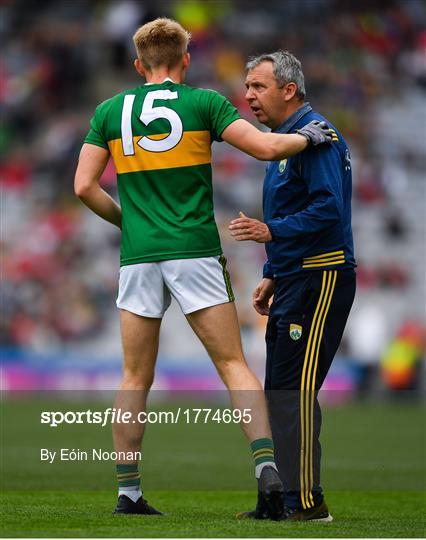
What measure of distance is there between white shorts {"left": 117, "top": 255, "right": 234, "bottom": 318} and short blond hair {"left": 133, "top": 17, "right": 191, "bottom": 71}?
93 centimetres

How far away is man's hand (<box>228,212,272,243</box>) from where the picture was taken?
5582 mm

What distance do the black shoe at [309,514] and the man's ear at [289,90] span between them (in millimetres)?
1924

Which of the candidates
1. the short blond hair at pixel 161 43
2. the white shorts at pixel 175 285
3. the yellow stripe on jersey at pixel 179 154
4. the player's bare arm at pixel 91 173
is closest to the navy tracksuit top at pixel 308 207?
the white shorts at pixel 175 285

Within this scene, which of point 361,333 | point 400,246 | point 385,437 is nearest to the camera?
point 385,437

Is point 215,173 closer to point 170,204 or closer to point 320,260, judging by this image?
point 320,260

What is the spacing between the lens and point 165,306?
582 cm

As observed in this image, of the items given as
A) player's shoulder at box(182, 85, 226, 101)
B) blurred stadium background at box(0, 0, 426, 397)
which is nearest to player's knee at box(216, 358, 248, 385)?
player's shoulder at box(182, 85, 226, 101)

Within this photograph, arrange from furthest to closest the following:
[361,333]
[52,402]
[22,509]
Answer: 1. [361,333]
2. [52,402]
3. [22,509]

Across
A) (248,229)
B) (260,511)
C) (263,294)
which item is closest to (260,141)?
(248,229)

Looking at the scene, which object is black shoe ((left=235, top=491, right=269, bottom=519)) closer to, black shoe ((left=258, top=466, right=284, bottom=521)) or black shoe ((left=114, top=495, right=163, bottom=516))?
black shoe ((left=258, top=466, right=284, bottom=521))

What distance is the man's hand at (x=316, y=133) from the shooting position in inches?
223

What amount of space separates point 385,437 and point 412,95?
37.7ft

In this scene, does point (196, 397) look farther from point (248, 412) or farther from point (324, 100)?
point (248, 412)

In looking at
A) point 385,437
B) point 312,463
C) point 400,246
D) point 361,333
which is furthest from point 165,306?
point 400,246
